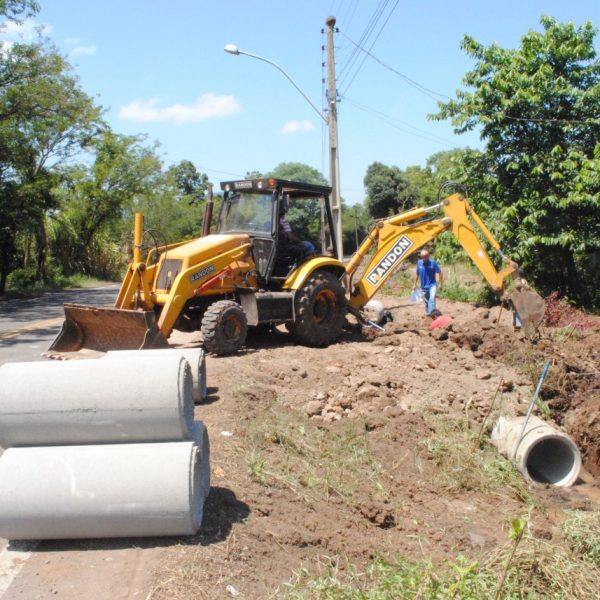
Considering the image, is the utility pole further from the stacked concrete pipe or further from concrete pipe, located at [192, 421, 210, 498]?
the stacked concrete pipe

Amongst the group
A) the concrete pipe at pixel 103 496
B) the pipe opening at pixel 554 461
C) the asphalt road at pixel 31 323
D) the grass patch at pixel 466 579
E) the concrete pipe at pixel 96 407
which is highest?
the concrete pipe at pixel 96 407

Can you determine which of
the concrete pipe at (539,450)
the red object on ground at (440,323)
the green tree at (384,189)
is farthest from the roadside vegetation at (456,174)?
the green tree at (384,189)

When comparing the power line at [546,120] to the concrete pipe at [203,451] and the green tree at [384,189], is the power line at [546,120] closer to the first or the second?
the concrete pipe at [203,451]

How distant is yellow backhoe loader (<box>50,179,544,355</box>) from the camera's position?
998cm

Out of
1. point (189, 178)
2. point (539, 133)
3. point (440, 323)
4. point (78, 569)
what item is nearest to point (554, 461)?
point (440, 323)

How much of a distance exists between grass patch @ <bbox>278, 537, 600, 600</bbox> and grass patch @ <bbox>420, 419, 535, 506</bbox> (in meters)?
2.00

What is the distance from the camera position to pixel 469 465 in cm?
740

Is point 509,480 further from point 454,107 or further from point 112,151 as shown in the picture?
point 112,151

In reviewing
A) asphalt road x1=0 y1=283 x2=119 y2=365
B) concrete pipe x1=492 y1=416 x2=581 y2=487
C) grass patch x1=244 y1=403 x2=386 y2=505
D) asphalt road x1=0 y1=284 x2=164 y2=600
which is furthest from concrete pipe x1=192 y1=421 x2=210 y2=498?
asphalt road x1=0 y1=283 x2=119 y2=365

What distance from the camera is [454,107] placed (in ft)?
53.0

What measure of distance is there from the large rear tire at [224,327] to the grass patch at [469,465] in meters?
3.26

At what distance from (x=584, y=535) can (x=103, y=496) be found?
3748 millimetres

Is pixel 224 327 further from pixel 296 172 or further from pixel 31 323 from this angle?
pixel 296 172

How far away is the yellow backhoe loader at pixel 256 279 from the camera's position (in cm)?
998
